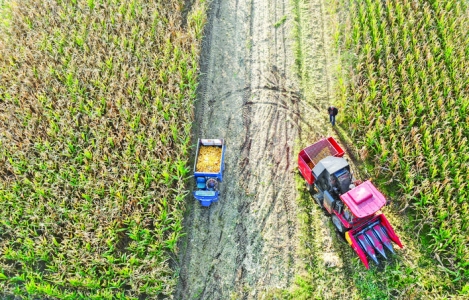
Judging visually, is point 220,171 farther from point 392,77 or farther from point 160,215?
point 392,77

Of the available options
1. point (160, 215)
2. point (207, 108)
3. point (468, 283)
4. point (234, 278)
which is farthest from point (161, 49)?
point (468, 283)

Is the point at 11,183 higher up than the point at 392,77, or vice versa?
the point at 392,77

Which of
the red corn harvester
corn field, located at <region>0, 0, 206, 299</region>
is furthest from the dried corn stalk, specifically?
the red corn harvester

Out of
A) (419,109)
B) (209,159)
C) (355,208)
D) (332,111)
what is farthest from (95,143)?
(419,109)

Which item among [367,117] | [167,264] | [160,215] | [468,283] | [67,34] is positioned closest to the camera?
→ [468,283]

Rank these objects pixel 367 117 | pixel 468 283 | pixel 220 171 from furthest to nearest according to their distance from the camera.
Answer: pixel 367 117 → pixel 220 171 → pixel 468 283

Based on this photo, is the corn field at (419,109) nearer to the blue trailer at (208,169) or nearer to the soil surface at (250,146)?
the soil surface at (250,146)
